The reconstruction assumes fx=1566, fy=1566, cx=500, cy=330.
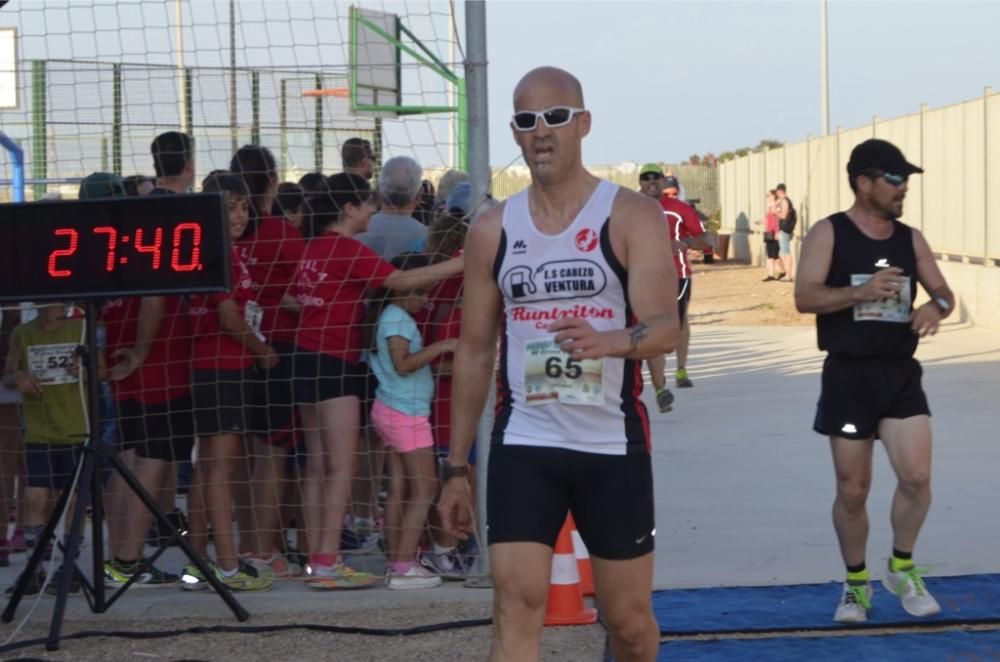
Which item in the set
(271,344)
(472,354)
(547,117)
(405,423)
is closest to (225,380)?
(271,344)

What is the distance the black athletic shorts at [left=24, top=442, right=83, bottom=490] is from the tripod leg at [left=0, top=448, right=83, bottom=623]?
90 cm

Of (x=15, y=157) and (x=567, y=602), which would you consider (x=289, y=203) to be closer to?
(x=15, y=157)

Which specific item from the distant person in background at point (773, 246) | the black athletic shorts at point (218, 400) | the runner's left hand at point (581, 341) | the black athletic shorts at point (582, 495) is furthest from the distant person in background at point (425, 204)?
the distant person in background at point (773, 246)

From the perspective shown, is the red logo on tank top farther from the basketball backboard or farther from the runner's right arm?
the basketball backboard

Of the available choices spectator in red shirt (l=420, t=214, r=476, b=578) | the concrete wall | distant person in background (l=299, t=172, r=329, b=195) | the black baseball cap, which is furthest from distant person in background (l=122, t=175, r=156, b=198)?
the concrete wall

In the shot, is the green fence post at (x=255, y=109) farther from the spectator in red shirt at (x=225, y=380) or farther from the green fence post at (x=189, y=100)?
the spectator in red shirt at (x=225, y=380)

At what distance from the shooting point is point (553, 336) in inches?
176

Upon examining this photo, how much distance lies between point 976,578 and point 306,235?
3506mm

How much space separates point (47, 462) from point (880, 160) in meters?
4.23

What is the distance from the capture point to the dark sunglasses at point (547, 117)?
456 cm

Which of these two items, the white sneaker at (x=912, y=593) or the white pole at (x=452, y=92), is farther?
the white pole at (x=452, y=92)

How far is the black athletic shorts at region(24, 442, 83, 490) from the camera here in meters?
7.71

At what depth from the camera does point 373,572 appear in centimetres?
768

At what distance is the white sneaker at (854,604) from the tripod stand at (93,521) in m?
2.57
